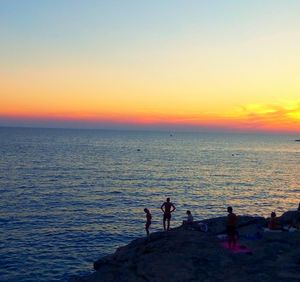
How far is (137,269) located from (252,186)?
59336 mm

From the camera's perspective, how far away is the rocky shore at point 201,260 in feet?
62.3

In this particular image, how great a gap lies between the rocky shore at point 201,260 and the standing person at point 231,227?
Answer: 2.31 feet

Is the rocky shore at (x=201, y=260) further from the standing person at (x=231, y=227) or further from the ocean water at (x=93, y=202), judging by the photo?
the ocean water at (x=93, y=202)

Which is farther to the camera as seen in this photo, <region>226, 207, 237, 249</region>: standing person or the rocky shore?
<region>226, 207, 237, 249</region>: standing person

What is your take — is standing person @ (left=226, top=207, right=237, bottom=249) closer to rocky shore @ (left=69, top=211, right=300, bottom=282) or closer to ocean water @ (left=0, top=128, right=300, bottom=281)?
rocky shore @ (left=69, top=211, right=300, bottom=282)

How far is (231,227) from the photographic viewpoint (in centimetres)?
2250

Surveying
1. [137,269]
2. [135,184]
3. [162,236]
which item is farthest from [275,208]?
[137,269]

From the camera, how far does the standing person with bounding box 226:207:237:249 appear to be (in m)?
22.5

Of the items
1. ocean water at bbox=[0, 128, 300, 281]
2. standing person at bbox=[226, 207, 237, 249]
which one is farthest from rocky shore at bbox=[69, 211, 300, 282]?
ocean water at bbox=[0, 128, 300, 281]

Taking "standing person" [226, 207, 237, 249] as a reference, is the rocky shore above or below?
below

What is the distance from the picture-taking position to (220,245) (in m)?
23.2

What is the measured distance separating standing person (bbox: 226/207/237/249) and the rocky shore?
703 millimetres

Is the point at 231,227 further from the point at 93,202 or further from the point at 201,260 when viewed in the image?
the point at 93,202

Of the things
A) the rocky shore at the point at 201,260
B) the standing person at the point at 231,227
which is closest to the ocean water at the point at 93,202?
the rocky shore at the point at 201,260
